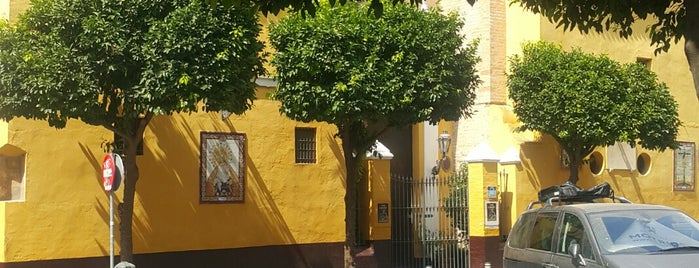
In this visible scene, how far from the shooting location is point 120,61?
1183cm

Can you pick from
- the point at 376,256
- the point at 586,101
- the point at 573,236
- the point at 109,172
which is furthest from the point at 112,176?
the point at 586,101

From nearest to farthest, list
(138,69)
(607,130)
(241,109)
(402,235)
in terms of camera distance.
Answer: (138,69) < (241,109) < (607,130) < (402,235)

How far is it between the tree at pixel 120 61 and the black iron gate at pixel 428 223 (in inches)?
292

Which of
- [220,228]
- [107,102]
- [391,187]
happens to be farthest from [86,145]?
[391,187]

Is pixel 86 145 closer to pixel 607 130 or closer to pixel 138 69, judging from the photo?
pixel 138 69

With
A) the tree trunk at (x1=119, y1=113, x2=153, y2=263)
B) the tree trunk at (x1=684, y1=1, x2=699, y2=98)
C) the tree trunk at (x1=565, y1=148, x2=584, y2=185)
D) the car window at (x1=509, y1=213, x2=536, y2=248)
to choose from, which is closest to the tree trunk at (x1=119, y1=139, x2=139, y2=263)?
the tree trunk at (x1=119, y1=113, x2=153, y2=263)

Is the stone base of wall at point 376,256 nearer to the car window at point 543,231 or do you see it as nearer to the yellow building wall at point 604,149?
the yellow building wall at point 604,149

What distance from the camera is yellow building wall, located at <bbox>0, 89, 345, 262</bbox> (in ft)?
44.2

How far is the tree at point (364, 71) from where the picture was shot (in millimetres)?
13555

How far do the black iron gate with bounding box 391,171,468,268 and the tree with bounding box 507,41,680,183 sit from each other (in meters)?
2.37

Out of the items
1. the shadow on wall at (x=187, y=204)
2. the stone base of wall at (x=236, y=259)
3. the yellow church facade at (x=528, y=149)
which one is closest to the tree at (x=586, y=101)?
the yellow church facade at (x=528, y=149)

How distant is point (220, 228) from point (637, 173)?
11.9 m

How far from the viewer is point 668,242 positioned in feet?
28.9

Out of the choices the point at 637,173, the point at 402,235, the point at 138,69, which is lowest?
the point at 402,235
